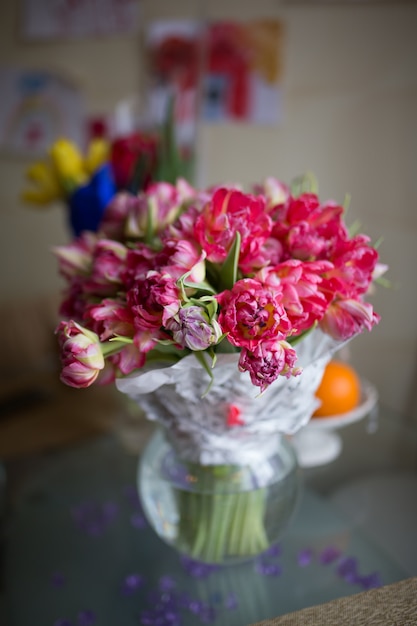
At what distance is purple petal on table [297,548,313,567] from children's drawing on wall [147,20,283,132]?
1202 millimetres

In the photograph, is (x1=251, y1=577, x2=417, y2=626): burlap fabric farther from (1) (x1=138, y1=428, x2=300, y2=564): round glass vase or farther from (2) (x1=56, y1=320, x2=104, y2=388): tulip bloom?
(2) (x1=56, y1=320, x2=104, y2=388): tulip bloom

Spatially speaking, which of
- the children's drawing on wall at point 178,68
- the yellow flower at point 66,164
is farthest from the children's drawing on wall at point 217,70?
the yellow flower at point 66,164

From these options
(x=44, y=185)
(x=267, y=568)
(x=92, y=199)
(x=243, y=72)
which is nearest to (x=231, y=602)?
(x=267, y=568)

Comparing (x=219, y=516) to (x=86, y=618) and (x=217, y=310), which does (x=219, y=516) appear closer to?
(x=86, y=618)

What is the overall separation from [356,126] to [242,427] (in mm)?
1032

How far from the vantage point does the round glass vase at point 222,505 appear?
665 mm

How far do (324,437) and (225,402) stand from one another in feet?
1.44

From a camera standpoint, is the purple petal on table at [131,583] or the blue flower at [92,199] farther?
the blue flower at [92,199]

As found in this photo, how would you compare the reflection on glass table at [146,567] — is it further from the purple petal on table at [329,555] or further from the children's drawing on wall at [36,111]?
the children's drawing on wall at [36,111]

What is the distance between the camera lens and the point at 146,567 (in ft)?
2.41

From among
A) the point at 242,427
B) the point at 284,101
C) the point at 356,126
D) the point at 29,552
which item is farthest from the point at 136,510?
the point at 284,101

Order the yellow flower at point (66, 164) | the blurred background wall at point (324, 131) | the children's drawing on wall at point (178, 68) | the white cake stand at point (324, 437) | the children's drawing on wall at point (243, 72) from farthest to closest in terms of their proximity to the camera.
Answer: the children's drawing on wall at point (178, 68) → the children's drawing on wall at point (243, 72) → the blurred background wall at point (324, 131) → the yellow flower at point (66, 164) → the white cake stand at point (324, 437)

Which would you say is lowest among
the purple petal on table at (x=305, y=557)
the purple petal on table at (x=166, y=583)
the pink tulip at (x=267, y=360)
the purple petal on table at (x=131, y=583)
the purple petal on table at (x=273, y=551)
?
the purple petal on table at (x=131, y=583)

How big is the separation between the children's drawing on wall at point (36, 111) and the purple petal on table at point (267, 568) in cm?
148
